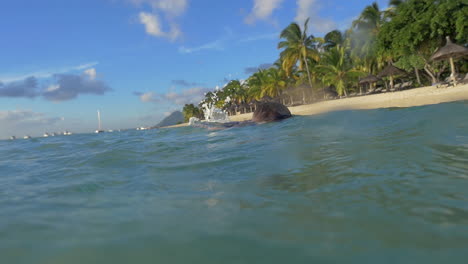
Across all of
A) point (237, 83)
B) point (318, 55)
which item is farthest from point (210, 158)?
point (237, 83)

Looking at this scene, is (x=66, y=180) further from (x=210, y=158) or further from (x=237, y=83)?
(x=237, y=83)

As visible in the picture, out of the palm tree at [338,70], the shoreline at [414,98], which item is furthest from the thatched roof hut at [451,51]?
the palm tree at [338,70]

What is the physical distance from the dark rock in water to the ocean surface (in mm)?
9084

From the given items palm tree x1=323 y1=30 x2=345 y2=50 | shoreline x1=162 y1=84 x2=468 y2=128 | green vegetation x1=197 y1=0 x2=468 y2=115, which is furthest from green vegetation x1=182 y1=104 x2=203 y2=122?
shoreline x1=162 y1=84 x2=468 y2=128

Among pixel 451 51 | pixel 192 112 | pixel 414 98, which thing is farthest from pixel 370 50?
pixel 192 112

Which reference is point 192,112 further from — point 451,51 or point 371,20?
point 451,51

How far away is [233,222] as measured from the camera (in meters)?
1.79

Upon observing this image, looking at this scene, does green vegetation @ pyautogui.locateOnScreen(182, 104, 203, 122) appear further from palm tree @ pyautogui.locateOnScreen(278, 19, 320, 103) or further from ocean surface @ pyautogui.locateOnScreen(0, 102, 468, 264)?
ocean surface @ pyautogui.locateOnScreen(0, 102, 468, 264)

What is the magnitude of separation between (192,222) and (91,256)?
620mm

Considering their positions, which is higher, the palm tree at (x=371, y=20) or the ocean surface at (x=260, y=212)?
the palm tree at (x=371, y=20)

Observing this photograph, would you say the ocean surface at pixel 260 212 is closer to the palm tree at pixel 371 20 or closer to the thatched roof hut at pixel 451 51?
the thatched roof hut at pixel 451 51

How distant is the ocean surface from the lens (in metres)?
1.40

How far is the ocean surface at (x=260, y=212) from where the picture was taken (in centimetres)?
140

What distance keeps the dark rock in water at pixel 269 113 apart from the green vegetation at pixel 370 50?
11.8m
